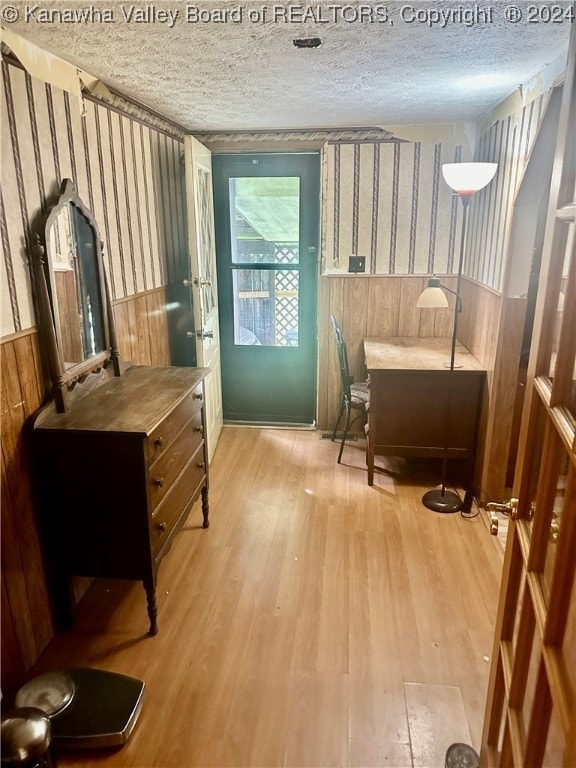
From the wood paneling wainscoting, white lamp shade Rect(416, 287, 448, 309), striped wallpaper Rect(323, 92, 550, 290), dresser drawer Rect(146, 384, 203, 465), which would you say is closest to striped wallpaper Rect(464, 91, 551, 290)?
striped wallpaper Rect(323, 92, 550, 290)

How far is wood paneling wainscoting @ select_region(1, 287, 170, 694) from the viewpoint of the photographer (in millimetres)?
1777

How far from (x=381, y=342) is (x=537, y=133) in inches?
66.7

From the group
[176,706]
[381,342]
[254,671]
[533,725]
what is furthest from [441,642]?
[381,342]

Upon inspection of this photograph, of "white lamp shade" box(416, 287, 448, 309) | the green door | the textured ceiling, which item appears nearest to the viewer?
the textured ceiling

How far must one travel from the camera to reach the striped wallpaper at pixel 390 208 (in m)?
3.60

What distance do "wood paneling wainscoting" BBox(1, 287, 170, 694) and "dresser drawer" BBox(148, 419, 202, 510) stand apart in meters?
0.44

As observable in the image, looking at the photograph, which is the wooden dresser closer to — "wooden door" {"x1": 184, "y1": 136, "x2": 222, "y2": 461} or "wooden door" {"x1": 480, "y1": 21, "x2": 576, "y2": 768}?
"wooden door" {"x1": 184, "y1": 136, "x2": 222, "y2": 461}

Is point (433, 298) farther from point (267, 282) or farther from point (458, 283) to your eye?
point (267, 282)

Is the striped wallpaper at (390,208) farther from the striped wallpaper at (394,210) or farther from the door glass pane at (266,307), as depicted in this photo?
the door glass pane at (266,307)

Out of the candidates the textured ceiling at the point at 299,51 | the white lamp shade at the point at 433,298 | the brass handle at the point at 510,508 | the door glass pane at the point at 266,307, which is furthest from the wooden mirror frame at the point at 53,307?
the door glass pane at the point at 266,307

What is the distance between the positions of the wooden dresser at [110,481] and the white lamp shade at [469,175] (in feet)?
5.77

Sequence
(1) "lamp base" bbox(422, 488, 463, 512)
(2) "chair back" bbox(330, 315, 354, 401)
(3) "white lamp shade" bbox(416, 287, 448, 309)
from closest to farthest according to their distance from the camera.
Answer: (3) "white lamp shade" bbox(416, 287, 448, 309) < (1) "lamp base" bbox(422, 488, 463, 512) < (2) "chair back" bbox(330, 315, 354, 401)

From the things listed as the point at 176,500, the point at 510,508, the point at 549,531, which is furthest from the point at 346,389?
the point at 549,531

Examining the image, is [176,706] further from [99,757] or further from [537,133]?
[537,133]
